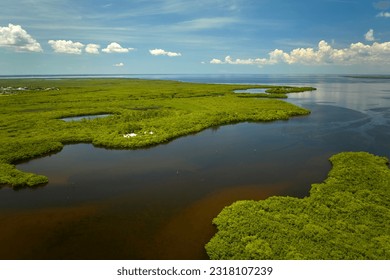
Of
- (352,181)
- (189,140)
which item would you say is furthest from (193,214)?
(189,140)

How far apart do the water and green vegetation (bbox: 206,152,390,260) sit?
4.81 feet

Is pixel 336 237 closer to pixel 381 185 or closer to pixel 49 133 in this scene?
pixel 381 185

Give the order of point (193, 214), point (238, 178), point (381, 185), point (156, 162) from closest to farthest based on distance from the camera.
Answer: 1. point (193, 214)
2. point (381, 185)
3. point (238, 178)
4. point (156, 162)

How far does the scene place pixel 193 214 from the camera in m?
18.5

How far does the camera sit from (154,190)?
72.6ft

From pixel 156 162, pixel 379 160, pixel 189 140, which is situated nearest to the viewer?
pixel 379 160

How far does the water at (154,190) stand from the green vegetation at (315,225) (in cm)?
147

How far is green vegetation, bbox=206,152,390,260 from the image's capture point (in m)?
13.9

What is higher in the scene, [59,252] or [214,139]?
[214,139]

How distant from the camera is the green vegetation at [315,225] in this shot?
13.9 meters

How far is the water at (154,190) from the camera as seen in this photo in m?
15.7

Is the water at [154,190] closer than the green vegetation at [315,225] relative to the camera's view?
No

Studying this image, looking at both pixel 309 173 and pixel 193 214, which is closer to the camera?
pixel 193 214

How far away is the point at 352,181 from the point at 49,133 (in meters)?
34.7
